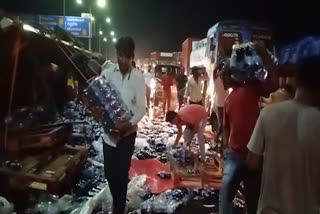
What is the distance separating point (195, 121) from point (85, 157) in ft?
7.34

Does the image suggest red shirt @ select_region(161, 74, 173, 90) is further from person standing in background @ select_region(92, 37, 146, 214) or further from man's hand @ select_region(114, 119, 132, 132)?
man's hand @ select_region(114, 119, 132, 132)

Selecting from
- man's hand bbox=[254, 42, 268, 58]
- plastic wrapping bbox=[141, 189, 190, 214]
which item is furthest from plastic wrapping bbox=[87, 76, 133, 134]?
plastic wrapping bbox=[141, 189, 190, 214]

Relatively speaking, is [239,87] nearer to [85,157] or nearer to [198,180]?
[198,180]

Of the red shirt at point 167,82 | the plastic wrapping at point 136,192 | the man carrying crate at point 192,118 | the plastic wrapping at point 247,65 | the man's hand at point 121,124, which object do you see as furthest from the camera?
the red shirt at point 167,82

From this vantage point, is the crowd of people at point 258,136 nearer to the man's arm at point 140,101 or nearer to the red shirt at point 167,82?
the man's arm at point 140,101

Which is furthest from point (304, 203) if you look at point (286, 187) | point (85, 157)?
point (85, 157)

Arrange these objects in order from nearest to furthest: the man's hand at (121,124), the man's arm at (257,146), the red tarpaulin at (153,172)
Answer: the man's arm at (257,146) < the man's hand at (121,124) < the red tarpaulin at (153,172)

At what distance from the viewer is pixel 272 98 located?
482cm

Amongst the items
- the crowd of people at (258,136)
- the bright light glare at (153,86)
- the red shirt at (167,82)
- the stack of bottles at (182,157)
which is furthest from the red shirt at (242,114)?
the bright light glare at (153,86)

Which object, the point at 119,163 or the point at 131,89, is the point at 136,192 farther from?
the point at 131,89

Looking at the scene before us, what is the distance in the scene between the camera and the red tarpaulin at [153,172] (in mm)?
7348

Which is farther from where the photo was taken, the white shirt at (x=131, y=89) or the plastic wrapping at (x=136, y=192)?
the plastic wrapping at (x=136, y=192)

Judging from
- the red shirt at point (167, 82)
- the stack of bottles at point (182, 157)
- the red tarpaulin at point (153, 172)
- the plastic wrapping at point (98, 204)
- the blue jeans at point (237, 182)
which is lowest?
the red tarpaulin at point (153, 172)

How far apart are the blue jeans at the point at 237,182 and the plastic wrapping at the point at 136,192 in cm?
207
